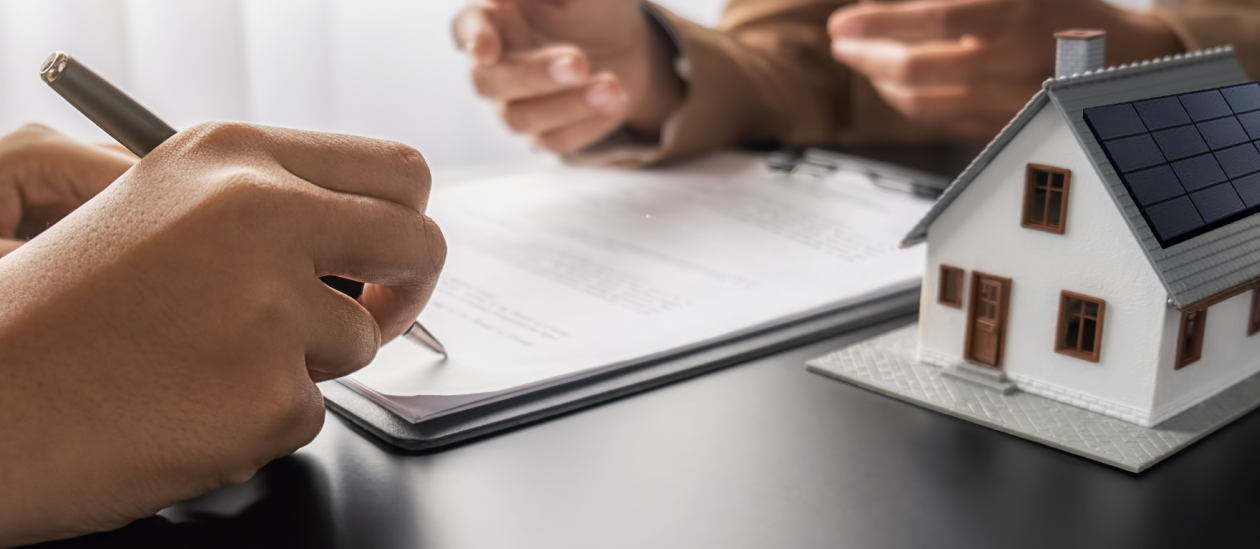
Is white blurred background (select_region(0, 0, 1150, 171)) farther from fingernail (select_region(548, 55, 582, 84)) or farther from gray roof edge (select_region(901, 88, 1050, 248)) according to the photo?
gray roof edge (select_region(901, 88, 1050, 248))

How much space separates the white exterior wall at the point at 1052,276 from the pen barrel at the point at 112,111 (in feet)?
1.44

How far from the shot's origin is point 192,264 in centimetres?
40

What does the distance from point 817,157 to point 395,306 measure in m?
0.76

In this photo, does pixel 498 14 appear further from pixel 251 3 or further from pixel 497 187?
pixel 251 3

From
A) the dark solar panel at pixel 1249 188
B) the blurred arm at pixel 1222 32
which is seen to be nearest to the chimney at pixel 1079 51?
the dark solar panel at pixel 1249 188

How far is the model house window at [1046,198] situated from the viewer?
0.53 metres

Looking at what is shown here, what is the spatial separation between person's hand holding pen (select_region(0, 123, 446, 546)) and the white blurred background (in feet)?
2.77

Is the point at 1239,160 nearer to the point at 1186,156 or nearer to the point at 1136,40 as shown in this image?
the point at 1186,156

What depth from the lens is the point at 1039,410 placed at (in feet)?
1.77

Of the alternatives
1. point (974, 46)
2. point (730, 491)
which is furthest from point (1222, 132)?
point (974, 46)

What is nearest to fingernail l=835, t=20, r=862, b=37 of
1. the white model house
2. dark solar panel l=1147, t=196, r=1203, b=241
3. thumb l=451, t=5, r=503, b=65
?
thumb l=451, t=5, r=503, b=65

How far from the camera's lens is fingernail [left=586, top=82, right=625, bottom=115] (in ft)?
3.54

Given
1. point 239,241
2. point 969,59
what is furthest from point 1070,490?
point 969,59

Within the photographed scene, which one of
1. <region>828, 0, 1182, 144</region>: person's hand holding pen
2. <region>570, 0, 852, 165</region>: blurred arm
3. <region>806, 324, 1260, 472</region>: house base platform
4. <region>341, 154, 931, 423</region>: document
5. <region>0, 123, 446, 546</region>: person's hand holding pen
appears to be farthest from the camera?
<region>570, 0, 852, 165</region>: blurred arm
